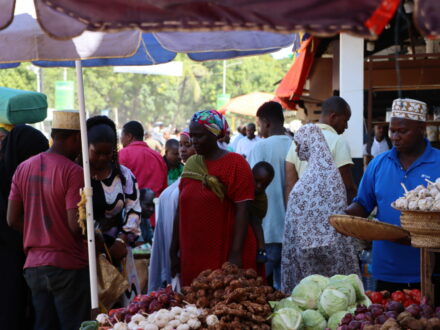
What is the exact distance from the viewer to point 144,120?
65562 mm

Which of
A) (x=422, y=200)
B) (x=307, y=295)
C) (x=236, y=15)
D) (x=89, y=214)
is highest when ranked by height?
(x=236, y=15)

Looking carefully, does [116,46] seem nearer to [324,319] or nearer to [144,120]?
[324,319]

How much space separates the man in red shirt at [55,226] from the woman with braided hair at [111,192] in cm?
23

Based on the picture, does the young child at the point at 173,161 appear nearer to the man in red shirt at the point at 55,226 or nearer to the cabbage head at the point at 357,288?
the man in red shirt at the point at 55,226

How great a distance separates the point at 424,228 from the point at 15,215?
272cm

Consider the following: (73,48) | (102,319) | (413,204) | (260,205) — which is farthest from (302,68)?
(102,319)

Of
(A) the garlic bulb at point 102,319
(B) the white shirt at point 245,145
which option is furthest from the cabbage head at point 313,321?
(B) the white shirt at point 245,145

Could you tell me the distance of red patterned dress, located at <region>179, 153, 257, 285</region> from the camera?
4973 millimetres

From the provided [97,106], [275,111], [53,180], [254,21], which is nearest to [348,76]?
[275,111]

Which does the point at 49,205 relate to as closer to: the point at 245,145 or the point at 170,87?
the point at 245,145

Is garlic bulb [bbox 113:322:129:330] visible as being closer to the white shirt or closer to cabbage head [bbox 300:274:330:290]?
cabbage head [bbox 300:274:330:290]

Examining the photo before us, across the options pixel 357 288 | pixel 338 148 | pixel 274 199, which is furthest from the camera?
pixel 274 199

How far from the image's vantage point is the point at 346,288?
14.5 feet

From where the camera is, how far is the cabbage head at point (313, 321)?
4266 mm
